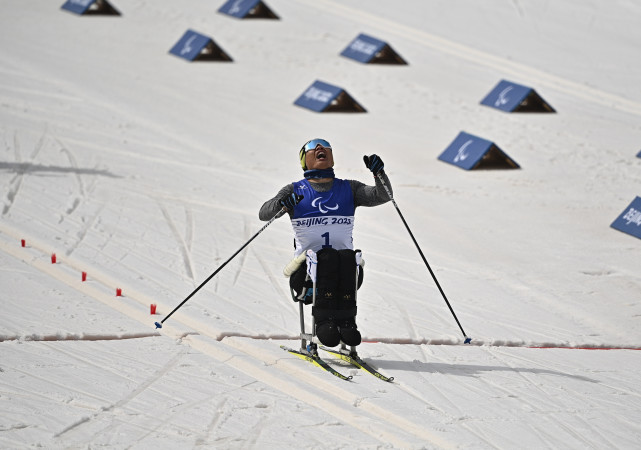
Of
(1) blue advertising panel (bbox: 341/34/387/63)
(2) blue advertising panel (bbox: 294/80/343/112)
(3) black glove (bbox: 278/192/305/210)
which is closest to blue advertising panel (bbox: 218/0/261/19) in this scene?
(1) blue advertising panel (bbox: 341/34/387/63)

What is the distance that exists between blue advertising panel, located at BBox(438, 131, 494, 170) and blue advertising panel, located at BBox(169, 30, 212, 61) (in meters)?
6.93

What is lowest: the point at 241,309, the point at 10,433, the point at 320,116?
the point at 320,116

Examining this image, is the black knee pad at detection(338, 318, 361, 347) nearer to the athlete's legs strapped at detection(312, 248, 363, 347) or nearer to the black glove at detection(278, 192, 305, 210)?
the athlete's legs strapped at detection(312, 248, 363, 347)

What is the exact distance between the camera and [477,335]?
934 centimetres

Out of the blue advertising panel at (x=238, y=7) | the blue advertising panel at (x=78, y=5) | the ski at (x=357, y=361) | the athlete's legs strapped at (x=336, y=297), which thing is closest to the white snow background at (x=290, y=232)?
the ski at (x=357, y=361)

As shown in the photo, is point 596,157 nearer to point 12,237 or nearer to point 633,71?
point 633,71

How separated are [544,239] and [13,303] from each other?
724 cm

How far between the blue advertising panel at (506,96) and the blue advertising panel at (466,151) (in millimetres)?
2573

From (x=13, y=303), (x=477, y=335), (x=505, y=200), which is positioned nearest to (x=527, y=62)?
(x=505, y=200)

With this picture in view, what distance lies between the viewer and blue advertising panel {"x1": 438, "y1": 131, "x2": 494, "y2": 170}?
16422 mm

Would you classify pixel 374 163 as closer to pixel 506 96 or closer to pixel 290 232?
pixel 290 232

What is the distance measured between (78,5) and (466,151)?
12218 mm

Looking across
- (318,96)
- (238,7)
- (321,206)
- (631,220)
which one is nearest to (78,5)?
(238,7)

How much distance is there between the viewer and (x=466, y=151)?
16656 mm
